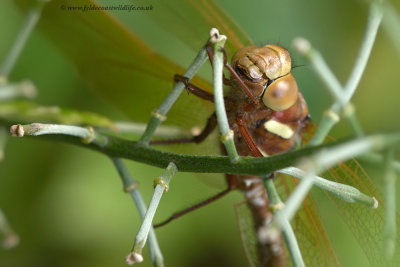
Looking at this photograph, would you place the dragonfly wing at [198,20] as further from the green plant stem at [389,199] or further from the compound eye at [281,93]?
the green plant stem at [389,199]

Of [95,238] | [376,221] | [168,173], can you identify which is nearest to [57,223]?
[95,238]

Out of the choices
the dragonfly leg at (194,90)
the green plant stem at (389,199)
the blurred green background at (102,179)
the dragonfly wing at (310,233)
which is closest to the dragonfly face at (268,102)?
the dragonfly leg at (194,90)

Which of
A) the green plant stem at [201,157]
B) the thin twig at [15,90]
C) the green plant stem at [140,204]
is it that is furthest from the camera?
the thin twig at [15,90]

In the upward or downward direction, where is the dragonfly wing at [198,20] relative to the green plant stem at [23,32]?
downward

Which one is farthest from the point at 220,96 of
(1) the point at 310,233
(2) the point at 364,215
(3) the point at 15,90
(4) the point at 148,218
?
(1) the point at 310,233

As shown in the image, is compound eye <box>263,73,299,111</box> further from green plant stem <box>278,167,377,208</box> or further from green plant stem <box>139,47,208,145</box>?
green plant stem <box>278,167,377,208</box>

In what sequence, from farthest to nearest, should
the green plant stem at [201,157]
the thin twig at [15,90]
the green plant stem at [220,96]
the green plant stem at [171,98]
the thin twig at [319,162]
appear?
the thin twig at [15,90]
the green plant stem at [171,98]
the green plant stem at [220,96]
the green plant stem at [201,157]
the thin twig at [319,162]

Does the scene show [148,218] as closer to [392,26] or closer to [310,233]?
[392,26]

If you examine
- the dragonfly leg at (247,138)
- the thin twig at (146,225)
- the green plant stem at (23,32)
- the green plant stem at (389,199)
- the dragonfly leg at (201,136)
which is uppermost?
the green plant stem at (23,32)

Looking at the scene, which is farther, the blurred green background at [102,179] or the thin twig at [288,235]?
the blurred green background at [102,179]
